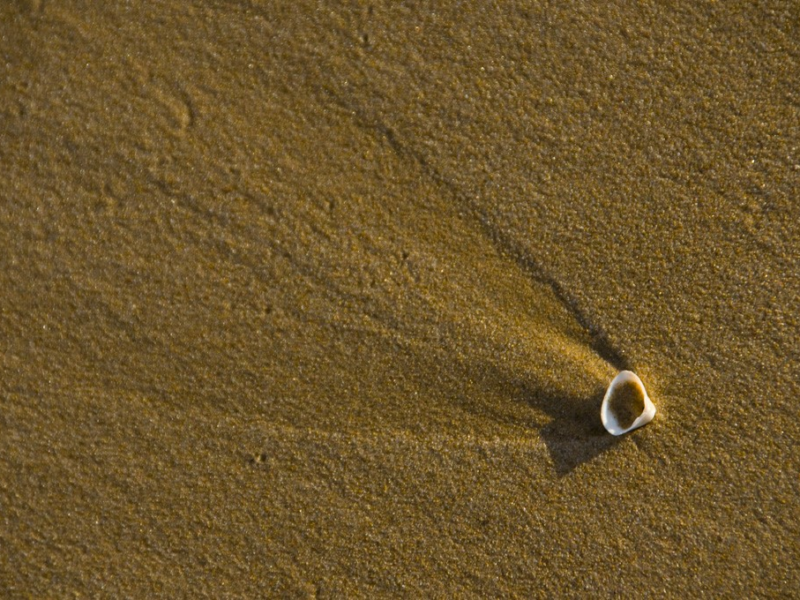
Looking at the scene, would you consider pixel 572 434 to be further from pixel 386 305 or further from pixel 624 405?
pixel 386 305

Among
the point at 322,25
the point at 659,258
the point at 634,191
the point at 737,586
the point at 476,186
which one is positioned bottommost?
the point at 737,586

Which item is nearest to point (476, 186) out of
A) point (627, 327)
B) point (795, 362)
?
point (627, 327)

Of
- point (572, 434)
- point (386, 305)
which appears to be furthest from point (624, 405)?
point (386, 305)

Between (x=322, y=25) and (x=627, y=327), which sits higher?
(x=322, y=25)

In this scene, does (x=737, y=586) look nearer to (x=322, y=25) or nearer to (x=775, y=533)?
(x=775, y=533)
